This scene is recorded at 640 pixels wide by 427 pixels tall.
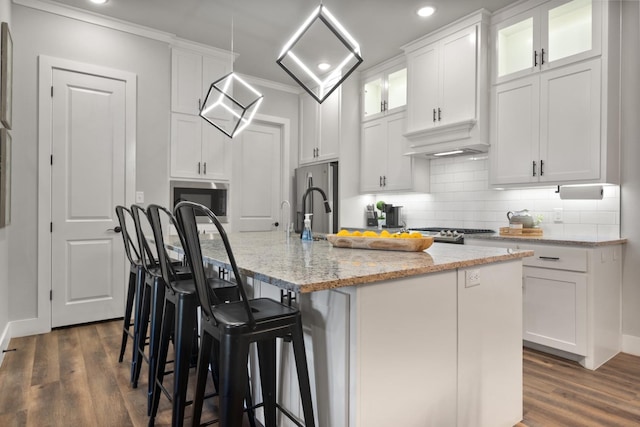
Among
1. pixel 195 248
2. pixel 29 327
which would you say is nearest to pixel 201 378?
pixel 195 248

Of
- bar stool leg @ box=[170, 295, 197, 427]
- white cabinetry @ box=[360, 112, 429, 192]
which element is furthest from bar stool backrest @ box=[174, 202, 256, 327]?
white cabinetry @ box=[360, 112, 429, 192]

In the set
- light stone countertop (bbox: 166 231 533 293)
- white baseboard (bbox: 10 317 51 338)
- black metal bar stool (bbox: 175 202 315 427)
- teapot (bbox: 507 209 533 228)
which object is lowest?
white baseboard (bbox: 10 317 51 338)

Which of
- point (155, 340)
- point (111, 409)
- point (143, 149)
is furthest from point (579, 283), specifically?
point (143, 149)

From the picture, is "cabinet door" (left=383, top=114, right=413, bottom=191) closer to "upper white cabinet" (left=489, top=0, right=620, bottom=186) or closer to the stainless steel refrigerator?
the stainless steel refrigerator

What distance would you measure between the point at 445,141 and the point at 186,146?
8.83 ft

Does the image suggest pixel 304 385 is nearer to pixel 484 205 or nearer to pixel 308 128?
pixel 484 205

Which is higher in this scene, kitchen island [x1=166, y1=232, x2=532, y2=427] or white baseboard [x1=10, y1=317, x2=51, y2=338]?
kitchen island [x1=166, y1=232, x2=532, y2=427]

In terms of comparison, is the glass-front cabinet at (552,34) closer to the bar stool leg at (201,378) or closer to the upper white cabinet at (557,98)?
the upper white cabinet at (557,98)

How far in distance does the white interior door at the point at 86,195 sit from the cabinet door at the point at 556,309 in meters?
3.55

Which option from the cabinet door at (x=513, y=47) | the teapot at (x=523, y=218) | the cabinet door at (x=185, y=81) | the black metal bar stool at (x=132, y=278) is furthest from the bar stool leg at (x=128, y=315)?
the cabinet door at (x=513, y=47)

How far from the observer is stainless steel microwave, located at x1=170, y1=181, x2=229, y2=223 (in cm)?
423

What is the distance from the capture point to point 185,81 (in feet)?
13.8

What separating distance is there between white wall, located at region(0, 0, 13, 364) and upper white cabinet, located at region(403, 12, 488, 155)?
351 cm

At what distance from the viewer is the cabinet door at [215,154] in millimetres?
4344
